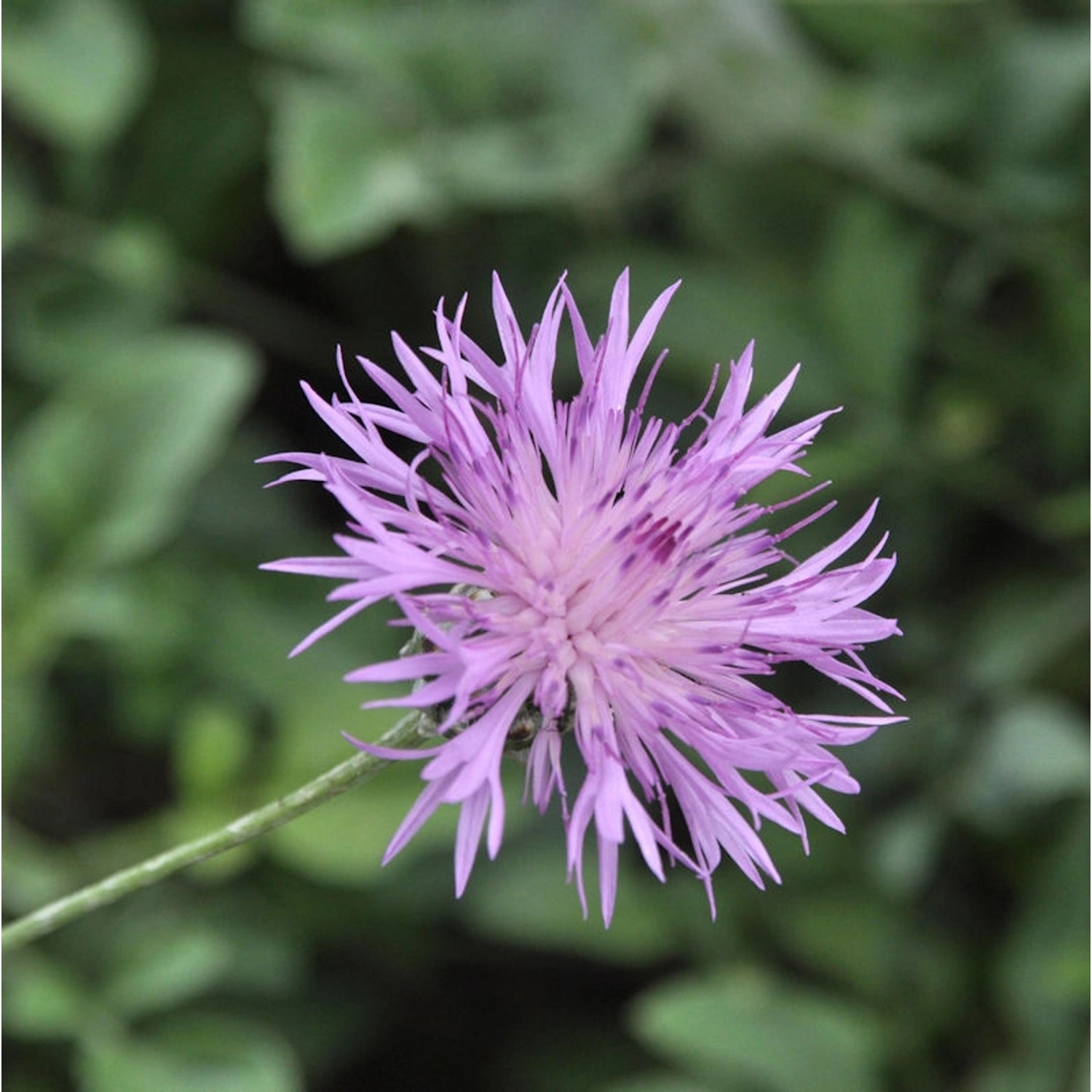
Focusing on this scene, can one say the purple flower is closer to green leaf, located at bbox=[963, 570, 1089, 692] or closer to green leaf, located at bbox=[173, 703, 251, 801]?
green leaf, located at bbox=[173, 703, 251, 801]

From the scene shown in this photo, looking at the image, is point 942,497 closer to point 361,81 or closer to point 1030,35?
point 1030,35

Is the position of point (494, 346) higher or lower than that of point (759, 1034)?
higher

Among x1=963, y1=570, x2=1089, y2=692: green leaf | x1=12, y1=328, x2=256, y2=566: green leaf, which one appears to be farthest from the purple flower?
x1=963, y1=570, x2=1089, y2=692: green leaf

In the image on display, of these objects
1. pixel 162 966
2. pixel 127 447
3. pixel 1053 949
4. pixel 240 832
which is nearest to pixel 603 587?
pixel 240 832

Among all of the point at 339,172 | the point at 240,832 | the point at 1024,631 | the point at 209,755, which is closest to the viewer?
the point at 240,832

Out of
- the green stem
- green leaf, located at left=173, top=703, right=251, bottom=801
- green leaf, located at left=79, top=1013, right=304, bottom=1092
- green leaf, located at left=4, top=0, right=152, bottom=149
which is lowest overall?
green leaf, located at left=79, top=1013, right=304, bottom=1092

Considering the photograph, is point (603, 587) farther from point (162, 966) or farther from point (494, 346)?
point (494, 346)

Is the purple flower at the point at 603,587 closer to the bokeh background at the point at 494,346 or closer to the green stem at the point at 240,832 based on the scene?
the green stem at the point at 240,832

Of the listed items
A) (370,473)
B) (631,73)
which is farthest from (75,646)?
(370,473)
